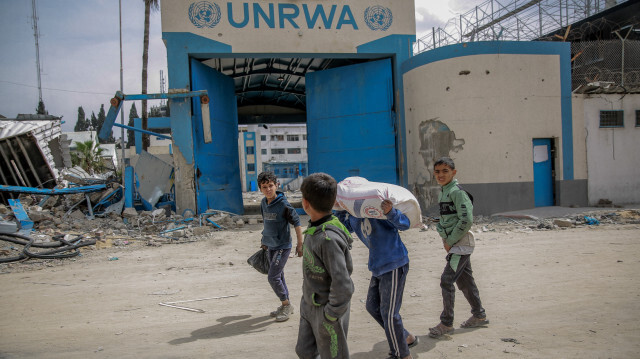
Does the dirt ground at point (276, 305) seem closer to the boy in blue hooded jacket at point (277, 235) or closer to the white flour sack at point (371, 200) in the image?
the boy in blue hooded jacket at point (277, 235)

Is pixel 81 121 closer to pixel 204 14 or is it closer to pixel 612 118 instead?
pixel 204 14

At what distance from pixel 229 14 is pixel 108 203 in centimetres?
664

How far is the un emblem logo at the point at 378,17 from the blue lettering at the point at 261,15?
2.92 m

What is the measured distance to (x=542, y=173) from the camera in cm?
1116

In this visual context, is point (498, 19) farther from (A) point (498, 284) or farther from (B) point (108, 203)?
(B) point (108, 203)

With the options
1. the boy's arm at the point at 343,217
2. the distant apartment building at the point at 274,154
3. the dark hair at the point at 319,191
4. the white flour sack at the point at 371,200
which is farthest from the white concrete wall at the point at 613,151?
the distant apartment building at the point at 274,154

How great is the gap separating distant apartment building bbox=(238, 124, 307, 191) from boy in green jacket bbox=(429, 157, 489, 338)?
121ft

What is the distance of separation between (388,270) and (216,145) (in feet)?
34.5

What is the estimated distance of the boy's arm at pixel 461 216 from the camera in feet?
10.3

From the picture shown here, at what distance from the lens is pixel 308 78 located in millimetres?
13477

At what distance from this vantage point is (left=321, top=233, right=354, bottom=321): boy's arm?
202 centimetres

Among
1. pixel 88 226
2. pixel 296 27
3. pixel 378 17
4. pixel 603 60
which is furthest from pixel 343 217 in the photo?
pixel 603 60

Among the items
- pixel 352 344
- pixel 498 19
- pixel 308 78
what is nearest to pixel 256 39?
pixel 308 78

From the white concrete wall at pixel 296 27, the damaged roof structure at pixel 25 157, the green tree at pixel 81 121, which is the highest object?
the green tree at pixel 81 121
